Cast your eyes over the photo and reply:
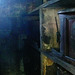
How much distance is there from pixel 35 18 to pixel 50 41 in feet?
4.03

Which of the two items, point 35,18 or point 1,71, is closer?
point 35,18

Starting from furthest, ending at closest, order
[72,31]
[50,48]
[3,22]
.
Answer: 1. [3,22]
2. [50,48]
3. [72,31]

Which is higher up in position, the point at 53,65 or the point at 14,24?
the point at 14,24

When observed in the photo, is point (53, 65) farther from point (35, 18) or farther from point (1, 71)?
point (1, 71)

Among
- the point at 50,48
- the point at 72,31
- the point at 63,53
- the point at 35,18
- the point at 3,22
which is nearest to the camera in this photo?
the point at 72,31

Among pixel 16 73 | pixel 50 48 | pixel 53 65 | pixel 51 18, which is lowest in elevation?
pixel 16 73

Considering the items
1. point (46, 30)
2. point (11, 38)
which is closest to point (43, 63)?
point (46, 30)

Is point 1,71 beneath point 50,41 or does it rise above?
beneath

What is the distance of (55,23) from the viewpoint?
2234 mm

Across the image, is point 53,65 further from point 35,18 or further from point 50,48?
point 35,18

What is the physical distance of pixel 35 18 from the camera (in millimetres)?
3342

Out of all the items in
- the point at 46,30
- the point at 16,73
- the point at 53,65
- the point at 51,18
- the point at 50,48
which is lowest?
the point at 16,73

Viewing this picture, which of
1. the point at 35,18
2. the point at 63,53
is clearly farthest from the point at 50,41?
the point at 35,18

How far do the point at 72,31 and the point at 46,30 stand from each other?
2.70 feet
